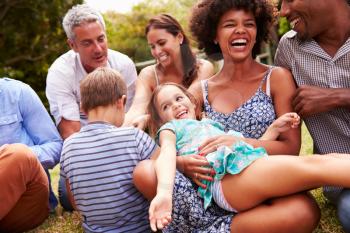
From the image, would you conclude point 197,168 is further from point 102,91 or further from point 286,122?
point 102,91

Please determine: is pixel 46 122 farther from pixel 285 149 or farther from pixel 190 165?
pixel 285 149

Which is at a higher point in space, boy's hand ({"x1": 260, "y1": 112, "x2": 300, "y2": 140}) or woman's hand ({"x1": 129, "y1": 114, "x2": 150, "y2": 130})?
boy's hand ({"x1": 260, "y1": 112, "x2": 300, "y2": 140})

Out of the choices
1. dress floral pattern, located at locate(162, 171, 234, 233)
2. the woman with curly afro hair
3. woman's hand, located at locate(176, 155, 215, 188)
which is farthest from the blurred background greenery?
dress floral pattern, located at locate(162, 171, 234, 233)

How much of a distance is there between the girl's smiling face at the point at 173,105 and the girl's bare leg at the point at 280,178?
0.69m

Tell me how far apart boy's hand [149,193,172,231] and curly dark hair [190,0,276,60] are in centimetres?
144

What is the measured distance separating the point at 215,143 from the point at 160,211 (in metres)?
0.57

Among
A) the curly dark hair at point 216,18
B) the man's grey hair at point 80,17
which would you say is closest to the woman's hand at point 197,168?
the curly dark hair at point 216,18

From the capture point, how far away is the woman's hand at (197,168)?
2.75 m

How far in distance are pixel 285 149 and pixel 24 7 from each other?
9.27m

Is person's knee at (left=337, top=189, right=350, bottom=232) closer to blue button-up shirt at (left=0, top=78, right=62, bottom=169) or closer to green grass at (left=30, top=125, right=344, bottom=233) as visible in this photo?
green grass at (left=30, top=125, right=344, bottom=233)

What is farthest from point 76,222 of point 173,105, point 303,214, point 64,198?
point 303,214

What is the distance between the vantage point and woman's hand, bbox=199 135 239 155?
112 inches

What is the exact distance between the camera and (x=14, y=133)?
11.8ft

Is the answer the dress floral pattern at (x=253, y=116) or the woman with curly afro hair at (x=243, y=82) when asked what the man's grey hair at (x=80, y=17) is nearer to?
the woman with curly afro hair at (x=243, y=82)
